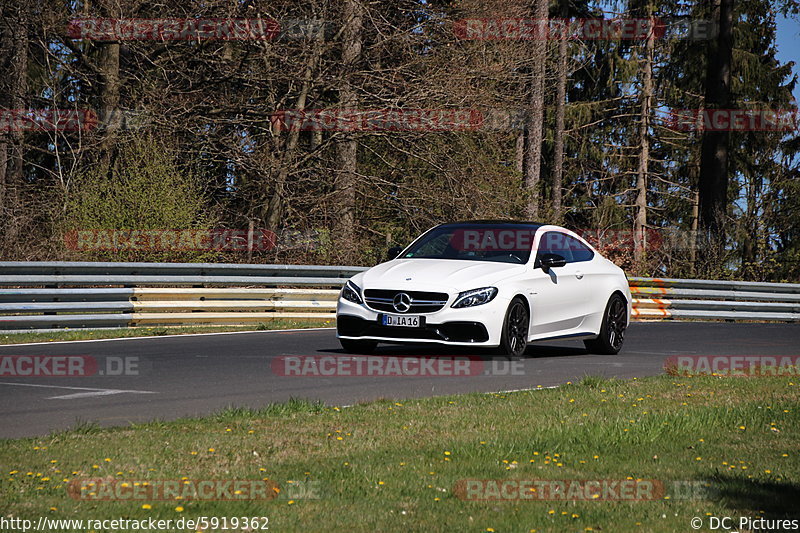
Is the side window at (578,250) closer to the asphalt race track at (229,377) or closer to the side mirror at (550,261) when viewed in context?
the side mirror at (550,261)

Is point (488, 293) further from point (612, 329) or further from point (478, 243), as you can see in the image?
point (612, 329)

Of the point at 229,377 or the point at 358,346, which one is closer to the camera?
the point at 229,377

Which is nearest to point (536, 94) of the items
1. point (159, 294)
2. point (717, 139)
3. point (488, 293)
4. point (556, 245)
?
point (717, 139)

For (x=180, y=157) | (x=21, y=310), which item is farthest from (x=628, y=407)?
(x=180, y=157)

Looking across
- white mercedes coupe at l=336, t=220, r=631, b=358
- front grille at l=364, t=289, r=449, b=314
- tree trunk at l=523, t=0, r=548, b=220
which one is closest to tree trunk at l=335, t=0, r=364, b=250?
tree trunk at l=523, t=0, r=548, b=220

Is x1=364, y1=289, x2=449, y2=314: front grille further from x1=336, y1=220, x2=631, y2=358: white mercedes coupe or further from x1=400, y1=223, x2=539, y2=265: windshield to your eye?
x1=400, y1=223, x2=539, y2=265: windshield

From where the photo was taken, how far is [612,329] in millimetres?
15734

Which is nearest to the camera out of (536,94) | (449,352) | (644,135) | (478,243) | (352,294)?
(352,294)

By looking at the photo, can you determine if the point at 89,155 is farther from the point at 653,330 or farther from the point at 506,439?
the point at 506,439

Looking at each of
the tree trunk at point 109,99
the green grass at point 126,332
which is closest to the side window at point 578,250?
the green grass at point 126,332

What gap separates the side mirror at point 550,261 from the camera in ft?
46.9

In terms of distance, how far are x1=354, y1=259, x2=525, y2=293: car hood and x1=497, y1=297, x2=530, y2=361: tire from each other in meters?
0.38

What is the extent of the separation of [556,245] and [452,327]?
2.65 m

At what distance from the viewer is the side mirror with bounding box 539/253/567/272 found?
14281mm
